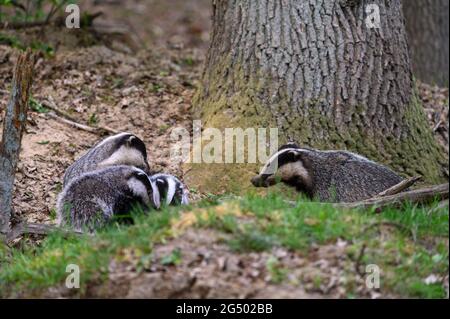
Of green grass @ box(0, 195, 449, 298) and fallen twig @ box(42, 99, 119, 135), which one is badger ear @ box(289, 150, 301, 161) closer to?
green grass @ box(0, 195, 449, 298)

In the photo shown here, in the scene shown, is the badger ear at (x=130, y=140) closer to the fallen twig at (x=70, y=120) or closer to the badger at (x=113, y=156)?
the badger at (x=113, y=156)

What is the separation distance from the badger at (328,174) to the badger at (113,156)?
1.11 m

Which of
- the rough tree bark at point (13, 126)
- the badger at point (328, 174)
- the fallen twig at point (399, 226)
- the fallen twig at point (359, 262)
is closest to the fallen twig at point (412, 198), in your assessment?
the fallen twig at point (399, 226)

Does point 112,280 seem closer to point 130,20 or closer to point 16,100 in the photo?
point 16,100

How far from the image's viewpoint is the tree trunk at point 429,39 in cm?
1148

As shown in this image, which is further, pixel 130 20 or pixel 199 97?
pixel 130 20

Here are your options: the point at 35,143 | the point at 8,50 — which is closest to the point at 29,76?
the point at 35,143

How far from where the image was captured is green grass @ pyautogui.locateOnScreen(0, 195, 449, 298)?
5.44m

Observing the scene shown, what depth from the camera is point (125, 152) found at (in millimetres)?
7922

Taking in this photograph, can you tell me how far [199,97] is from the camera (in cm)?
891

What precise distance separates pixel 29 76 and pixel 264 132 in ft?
7.51

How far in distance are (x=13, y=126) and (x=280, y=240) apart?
8.31 ft

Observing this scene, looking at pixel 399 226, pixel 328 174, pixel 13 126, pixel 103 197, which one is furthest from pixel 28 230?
pixel 399 226
